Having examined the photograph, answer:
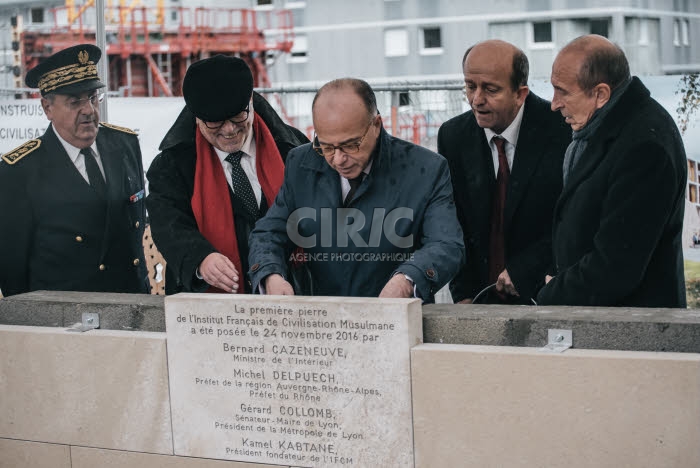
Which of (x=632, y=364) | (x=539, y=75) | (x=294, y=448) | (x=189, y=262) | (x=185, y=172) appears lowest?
(x=294, y=448)

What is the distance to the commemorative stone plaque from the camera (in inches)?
133

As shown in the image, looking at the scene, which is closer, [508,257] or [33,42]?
[508,257]

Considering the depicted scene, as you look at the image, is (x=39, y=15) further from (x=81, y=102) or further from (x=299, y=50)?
(x=299, y=50)

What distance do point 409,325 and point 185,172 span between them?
133 cm

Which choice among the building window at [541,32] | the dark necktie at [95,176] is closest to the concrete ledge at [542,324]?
the dark necktie at [95,176]

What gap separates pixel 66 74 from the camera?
16.5 feet

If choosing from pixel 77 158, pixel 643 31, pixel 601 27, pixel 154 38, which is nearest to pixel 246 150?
pixel 77 158

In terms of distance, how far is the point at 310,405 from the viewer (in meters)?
3.53

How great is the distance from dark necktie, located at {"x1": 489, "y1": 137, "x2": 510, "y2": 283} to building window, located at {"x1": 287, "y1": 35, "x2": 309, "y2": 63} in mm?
2165

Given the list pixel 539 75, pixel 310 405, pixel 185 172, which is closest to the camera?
pixel 310 405

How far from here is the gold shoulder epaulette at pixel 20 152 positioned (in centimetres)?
499

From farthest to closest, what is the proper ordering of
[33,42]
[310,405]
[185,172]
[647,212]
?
1. [33,42]
2. [185,172]
3. [310,405]
4. [647,212]

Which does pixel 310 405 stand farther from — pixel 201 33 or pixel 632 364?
pixel 201 33

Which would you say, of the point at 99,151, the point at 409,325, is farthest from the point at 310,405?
the point at 99,151
